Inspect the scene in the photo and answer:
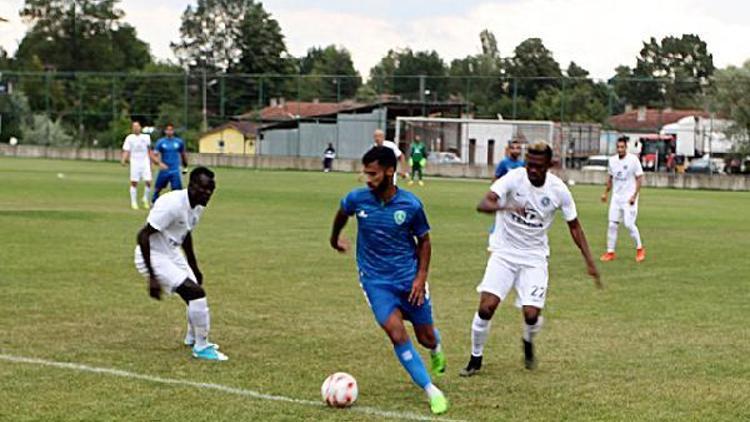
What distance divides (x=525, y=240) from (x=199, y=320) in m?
2.87

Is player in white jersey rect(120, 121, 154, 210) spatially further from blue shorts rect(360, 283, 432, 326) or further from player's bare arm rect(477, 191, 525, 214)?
blue shorts rect(360, 283, 432, 326)

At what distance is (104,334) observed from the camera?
11555 millimetres

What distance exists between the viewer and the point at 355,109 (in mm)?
69375

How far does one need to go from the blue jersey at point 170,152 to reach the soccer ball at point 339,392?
1969 cm

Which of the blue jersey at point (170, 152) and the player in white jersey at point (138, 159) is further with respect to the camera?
the player in white jersey at point (138, 159)

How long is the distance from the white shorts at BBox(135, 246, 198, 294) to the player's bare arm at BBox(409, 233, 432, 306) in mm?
2440

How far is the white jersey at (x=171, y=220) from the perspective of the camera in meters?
10.3

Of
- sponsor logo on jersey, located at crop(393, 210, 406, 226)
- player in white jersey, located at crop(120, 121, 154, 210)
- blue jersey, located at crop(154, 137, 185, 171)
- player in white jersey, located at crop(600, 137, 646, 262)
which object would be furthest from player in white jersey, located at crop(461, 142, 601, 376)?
player in white jersey, located at crop(120, 121, 154, 210)

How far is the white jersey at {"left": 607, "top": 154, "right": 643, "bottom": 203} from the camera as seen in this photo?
2039cm

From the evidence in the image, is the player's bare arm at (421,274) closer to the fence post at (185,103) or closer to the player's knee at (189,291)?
the player's knee at (189,291)

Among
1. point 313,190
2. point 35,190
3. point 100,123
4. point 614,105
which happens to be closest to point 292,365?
point 35,190

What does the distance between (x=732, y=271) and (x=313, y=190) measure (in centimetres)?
2397

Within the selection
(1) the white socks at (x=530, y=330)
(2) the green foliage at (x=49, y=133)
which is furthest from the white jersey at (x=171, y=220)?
(2) the green foliage at (x=49, y=133)

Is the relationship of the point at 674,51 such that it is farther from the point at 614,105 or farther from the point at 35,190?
the point at 35,190
